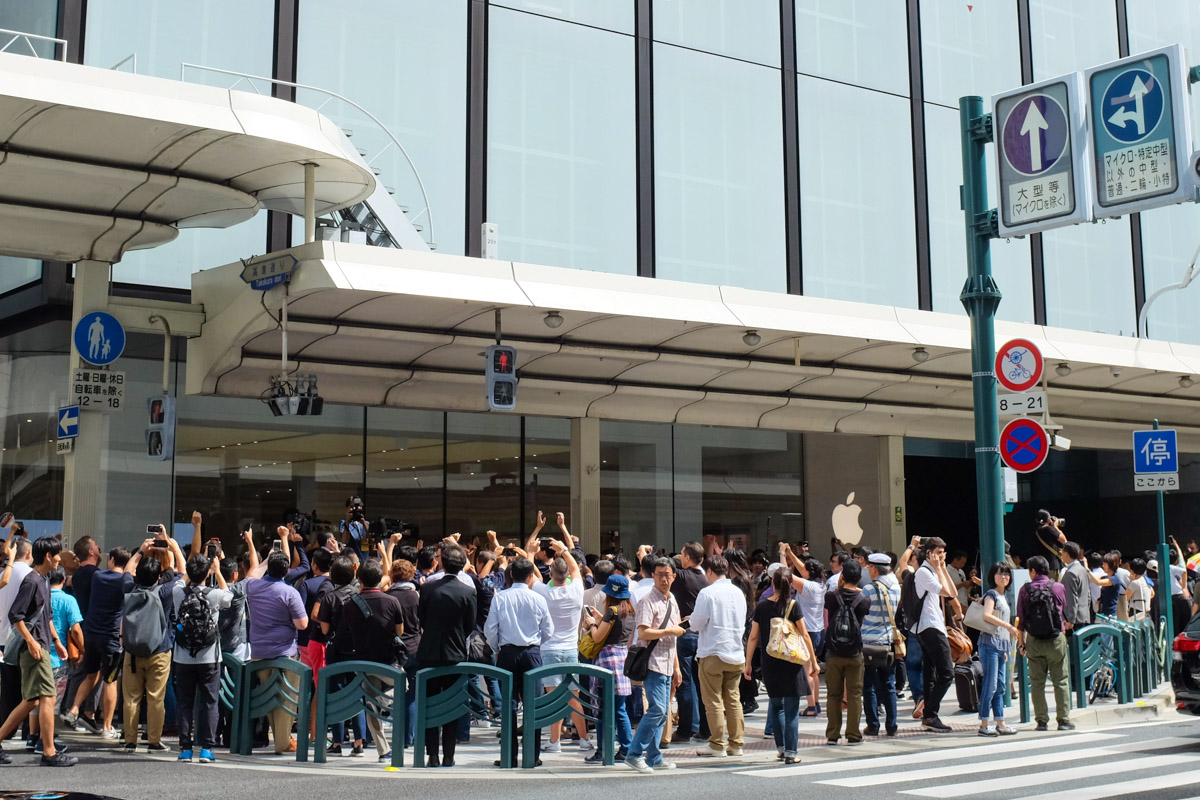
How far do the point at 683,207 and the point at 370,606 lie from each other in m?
15.1

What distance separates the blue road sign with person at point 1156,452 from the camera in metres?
16.5

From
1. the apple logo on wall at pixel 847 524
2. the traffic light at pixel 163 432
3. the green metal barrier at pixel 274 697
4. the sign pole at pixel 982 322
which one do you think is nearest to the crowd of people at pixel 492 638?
the green metal barrier at pixel 274 697

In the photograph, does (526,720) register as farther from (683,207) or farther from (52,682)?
(683,207)

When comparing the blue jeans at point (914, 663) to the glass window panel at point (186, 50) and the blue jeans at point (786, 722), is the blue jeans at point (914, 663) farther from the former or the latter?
the glass window panel at point (186, 50)

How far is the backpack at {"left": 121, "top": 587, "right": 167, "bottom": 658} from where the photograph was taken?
11094mm

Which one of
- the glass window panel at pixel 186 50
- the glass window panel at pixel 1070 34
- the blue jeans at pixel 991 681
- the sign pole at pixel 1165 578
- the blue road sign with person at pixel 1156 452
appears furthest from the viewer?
the glass window panel at pixel 1070 34

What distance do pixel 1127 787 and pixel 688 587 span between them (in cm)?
452

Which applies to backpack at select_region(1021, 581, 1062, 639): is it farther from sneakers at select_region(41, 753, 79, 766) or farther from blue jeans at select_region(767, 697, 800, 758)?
sneakers at select_region(41, 753, 79, 766)

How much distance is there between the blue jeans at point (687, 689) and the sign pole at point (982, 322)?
3.36 metres

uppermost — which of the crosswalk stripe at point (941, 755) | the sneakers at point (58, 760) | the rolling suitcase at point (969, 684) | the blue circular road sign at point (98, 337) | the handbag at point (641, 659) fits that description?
the blue circular road sign at point (98, 337)

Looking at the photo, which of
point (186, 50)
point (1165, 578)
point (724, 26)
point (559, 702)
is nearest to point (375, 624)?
point (559, 702)

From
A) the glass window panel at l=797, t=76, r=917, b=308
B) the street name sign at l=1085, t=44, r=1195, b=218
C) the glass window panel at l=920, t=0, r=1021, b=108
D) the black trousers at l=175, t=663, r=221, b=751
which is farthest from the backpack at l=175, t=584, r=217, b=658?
the glass window panel at l=920, t=0, r=1021, b=108

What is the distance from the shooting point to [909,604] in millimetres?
12844

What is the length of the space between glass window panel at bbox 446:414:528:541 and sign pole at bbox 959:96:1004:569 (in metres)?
10.5
